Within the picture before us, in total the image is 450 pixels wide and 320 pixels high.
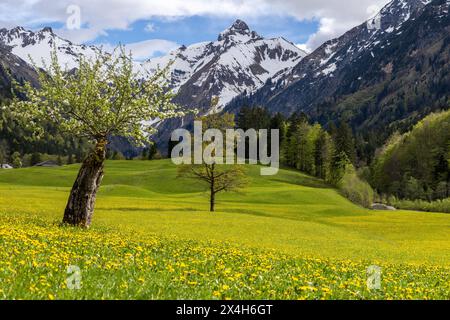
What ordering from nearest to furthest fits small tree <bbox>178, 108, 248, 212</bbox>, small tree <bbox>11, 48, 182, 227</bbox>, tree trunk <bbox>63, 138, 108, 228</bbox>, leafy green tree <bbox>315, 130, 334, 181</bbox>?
tree trunk <bbox>63, 138, 108, 228</bbox> < small tree <bbox>11, 48, 182, 227</bbox> < small tree <bbox>178, 108, 248, 212</bbox> < leafy green tree <bbox>315, 130, 334, 181</bbox>

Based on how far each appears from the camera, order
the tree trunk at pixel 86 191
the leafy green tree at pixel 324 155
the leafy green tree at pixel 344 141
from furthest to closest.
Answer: the leafy green tree at pixel 344 141 < the leafy green tree at pixel 324 155 < the tree trunk at pixel 86 191

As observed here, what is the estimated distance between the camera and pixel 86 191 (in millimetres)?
29703

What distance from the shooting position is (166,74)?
112 feet

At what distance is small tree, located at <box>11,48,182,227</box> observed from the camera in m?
30.0

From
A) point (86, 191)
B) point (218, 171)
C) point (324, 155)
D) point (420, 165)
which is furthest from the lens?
point (420, 165)

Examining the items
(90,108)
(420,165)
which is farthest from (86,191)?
(420,165)

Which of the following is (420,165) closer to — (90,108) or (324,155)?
(324,155)

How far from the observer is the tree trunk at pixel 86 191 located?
95.8 feet

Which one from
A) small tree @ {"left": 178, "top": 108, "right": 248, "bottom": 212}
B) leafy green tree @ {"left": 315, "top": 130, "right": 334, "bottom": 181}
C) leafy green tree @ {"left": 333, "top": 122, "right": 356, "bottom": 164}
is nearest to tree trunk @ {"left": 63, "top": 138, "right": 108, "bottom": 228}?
small tree @ {"left": 178, "top": 108, "right": 248, "bottom": 212}

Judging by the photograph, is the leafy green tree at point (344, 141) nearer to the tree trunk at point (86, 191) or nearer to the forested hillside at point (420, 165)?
the forested hillside at point (420, 165)

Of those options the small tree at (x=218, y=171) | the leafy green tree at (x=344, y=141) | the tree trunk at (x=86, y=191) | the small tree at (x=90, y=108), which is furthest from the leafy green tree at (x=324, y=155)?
the tree trunk at (x=86, y=191)

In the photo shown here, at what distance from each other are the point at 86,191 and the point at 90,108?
5.43 metres

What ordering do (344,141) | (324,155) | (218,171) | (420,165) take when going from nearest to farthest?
(218,171) → (324,155) → (420,165) → (344,141)

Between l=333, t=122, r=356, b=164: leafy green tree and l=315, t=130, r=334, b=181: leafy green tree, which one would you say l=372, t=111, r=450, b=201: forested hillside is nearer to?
l=333, t=122, r=356, b=164: leafy green tree
